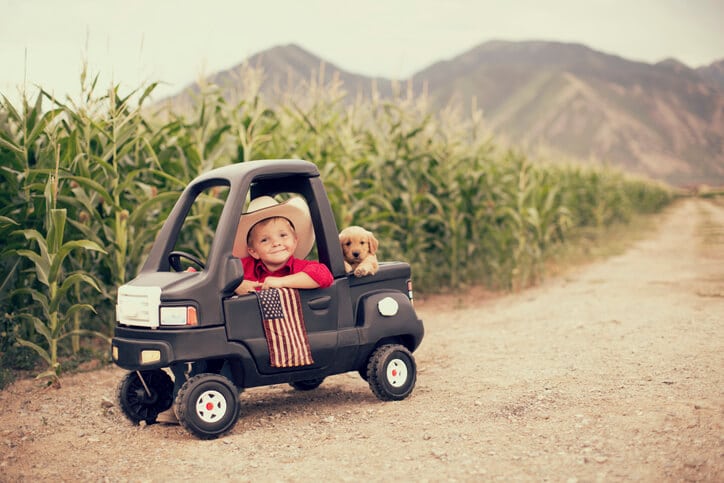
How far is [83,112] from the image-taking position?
251 inches

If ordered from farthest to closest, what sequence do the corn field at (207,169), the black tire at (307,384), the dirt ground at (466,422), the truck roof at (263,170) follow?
the corn field at (207,169)
the black tire at (307,384)
the truck roof at (263,170)
the dirt ground at (466,422)

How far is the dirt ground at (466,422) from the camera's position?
12.0 feet

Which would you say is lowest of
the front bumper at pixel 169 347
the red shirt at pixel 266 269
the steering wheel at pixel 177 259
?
→ the front bumper at pixel 169 347

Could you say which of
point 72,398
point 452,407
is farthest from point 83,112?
point 452,407

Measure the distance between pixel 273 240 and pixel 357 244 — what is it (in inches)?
29.1

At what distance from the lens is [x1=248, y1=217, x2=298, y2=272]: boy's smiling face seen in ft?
15.5

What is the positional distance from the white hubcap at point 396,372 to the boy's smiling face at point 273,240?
3.31 ft

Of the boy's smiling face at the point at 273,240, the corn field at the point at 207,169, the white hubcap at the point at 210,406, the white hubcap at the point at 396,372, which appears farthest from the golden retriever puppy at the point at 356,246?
the corn field at the point at 207,169

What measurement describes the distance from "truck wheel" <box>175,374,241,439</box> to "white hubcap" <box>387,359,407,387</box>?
1.10 m

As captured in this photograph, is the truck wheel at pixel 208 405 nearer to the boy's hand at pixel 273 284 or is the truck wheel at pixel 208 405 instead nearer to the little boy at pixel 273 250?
the little boy at pixel 273 250

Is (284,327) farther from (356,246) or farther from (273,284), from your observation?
(356,246)

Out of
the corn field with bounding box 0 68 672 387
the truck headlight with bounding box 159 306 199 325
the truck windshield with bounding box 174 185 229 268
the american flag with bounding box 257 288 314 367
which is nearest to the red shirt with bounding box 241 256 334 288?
the american flag with bounding box 257 288 314 367

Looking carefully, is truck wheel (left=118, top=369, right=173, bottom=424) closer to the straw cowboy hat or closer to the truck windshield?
the straw cowboy hat

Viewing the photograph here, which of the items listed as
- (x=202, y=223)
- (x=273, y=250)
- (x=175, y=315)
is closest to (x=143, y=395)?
(x=175, y=315)
